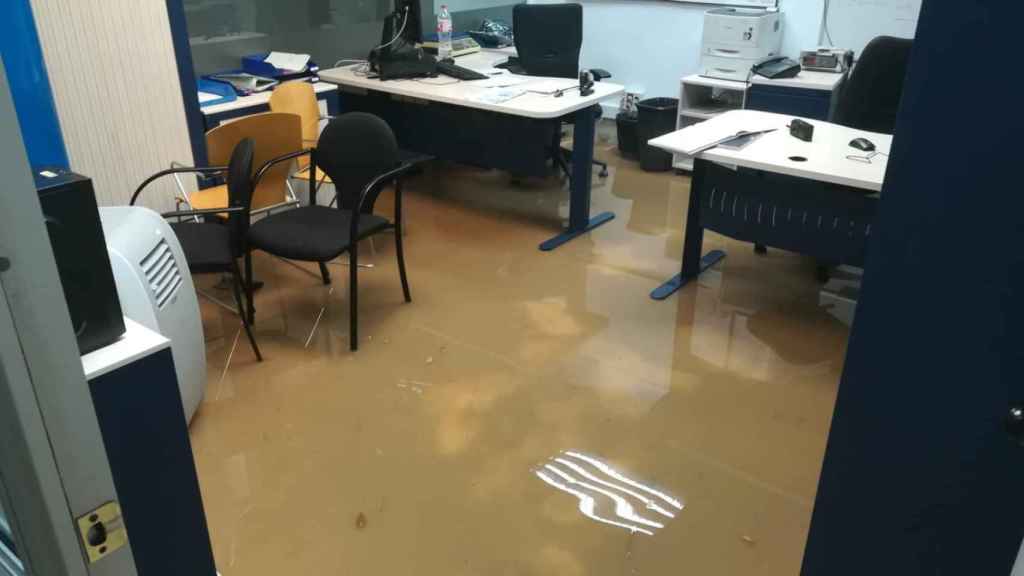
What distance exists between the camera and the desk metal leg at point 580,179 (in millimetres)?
4254

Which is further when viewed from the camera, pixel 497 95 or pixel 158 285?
pixel 497 95

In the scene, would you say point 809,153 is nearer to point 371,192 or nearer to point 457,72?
point 371,192

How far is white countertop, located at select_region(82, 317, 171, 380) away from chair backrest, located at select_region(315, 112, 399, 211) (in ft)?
6.37

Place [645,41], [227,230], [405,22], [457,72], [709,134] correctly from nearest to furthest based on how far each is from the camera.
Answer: [227,230] < [709,134] < [405,22] < [457,72] < [645,41]

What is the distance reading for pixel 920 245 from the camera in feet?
4.09

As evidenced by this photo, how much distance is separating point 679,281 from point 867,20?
8.61 feet

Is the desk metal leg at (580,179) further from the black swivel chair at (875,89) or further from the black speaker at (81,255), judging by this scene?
the black speaker at (81,255)

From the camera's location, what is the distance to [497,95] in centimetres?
425

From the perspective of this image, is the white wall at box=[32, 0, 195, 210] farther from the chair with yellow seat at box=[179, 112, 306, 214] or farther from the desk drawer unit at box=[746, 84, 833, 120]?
the desk drawer unit at box=[746, 84, 833, 120]

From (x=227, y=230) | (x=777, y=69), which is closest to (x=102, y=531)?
(x=227, y=230)

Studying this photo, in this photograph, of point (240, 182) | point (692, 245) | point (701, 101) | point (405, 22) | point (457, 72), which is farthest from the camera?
point (701, 101)

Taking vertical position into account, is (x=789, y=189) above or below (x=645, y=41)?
below

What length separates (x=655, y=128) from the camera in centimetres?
560

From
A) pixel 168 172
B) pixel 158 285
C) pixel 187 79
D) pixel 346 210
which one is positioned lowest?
pixel 346 210
